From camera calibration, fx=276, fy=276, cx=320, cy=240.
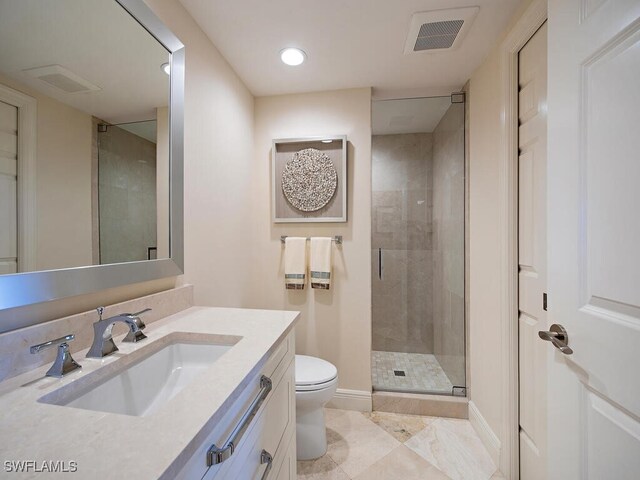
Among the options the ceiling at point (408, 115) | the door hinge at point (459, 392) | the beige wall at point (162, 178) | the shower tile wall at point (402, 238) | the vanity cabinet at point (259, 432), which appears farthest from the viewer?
the shower tile wall at point (402, 238)

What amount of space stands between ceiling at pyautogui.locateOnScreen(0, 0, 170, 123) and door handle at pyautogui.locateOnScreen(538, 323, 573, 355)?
1552 mm

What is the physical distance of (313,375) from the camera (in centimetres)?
156

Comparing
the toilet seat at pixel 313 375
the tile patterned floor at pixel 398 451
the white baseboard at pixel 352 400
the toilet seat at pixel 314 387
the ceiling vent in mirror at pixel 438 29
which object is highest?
the ceiling vent in mirror at pixel 438 29

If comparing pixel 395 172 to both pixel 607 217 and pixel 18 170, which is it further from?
pixel 18 170

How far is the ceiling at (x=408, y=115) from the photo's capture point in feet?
6.98

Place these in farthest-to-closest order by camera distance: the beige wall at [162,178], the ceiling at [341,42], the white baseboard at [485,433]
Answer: the white baseboard at [485,433] < the ceiling at [341,42] < the beige wall at [162,178]

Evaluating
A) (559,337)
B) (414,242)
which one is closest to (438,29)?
(414,242)

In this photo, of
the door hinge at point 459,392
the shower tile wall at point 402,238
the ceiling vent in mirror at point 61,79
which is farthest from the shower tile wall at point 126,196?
the door hinge at point 459,392

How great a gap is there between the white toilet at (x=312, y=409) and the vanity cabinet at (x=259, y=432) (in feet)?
1.03

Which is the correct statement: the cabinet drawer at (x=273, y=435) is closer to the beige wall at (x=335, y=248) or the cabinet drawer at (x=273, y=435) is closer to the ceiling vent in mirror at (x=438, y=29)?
the beige wall at (x=335, y=248)

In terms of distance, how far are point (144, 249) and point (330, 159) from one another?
1363mm

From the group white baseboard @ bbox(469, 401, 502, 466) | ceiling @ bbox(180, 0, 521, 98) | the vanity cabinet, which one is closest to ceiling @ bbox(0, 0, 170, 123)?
ceiling @ bbox(180, 0, 521, 98)

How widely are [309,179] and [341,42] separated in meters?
0.85

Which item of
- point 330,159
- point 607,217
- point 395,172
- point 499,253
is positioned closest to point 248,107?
point 330,159
